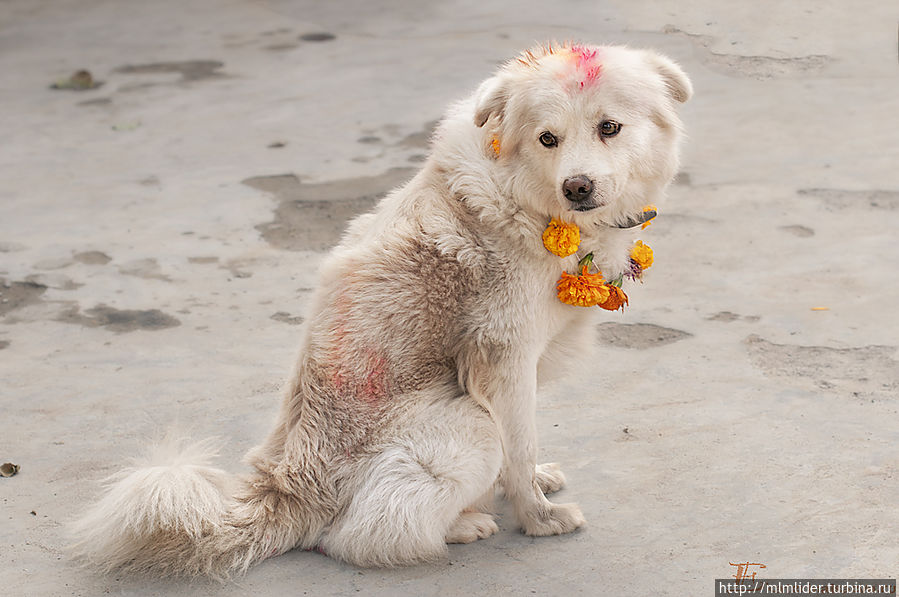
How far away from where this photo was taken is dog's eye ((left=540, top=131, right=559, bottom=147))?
9.55 feet

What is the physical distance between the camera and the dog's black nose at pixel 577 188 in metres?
2.81

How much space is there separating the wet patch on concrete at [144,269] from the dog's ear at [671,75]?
116 inches

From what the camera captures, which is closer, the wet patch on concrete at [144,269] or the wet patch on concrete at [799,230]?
the wet patch on concrete at [144,269]

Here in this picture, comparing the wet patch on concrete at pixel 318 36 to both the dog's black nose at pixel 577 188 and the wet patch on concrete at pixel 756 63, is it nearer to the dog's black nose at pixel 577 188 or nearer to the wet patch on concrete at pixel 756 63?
the wet patch on concrete at pixel 756 63

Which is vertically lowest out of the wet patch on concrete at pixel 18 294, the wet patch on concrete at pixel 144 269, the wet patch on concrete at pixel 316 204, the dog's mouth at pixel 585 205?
the wet patch on concrete at pixel 18 294

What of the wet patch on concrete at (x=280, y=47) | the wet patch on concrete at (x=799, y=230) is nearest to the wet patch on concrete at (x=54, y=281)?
the wet patch on concrete at (x=799, y=230)

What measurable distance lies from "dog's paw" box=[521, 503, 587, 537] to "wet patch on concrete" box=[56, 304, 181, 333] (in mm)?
2214

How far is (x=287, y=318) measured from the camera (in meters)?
4.82

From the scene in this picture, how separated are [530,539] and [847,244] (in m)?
2.82

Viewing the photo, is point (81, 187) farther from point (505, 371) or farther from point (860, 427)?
point (860, 427)

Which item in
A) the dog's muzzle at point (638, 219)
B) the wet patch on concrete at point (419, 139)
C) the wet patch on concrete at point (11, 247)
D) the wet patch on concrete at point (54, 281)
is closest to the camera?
the dog's muzzle at point (638, 219)

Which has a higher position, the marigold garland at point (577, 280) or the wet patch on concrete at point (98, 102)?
the marigold garland at point (577, 280)

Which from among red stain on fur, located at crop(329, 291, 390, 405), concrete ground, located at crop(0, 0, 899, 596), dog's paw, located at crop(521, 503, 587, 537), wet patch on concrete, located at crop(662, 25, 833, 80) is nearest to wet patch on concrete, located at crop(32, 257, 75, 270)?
concrete ground, located at crop(0, 0, 899, 596)

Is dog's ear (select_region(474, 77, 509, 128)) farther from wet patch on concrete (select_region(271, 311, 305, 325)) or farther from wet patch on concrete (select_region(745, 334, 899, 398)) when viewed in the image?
wet patch on concrete (select_region(271, 311, 305, 325))
